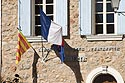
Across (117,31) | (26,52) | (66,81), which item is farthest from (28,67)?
(117,31)

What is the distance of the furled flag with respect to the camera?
448 inches

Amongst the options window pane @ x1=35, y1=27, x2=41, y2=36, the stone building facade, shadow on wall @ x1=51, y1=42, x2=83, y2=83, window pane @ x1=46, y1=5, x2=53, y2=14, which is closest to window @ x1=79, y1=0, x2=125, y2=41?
the stone building facade

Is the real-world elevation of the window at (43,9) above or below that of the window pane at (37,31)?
above

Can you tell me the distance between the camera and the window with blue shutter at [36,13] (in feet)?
39.4

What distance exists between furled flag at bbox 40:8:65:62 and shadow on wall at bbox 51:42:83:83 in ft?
1.38

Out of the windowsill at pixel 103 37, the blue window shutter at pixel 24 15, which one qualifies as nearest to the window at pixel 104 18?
the windowsill at pixel 103 37

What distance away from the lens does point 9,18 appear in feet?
40.1

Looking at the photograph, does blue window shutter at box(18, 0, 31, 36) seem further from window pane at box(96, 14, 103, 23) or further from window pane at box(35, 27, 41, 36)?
window pane at box(96, 14, 103, 23)

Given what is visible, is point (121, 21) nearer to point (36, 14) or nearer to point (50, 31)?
point (50, 31)

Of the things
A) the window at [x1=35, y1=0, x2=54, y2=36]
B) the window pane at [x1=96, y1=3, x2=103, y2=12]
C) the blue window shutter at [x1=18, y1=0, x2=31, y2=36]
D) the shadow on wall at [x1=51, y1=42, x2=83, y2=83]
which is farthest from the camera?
the window at [x1=35, y1=0, x2=54, y2=36]

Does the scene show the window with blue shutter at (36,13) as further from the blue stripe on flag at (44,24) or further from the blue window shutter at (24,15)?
the blue stripe on flag at (44,24)

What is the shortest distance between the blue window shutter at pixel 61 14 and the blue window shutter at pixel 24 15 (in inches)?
32.5

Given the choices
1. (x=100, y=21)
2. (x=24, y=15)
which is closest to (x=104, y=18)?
(x=100, y=21)

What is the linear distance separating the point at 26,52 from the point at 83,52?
1.73 m
